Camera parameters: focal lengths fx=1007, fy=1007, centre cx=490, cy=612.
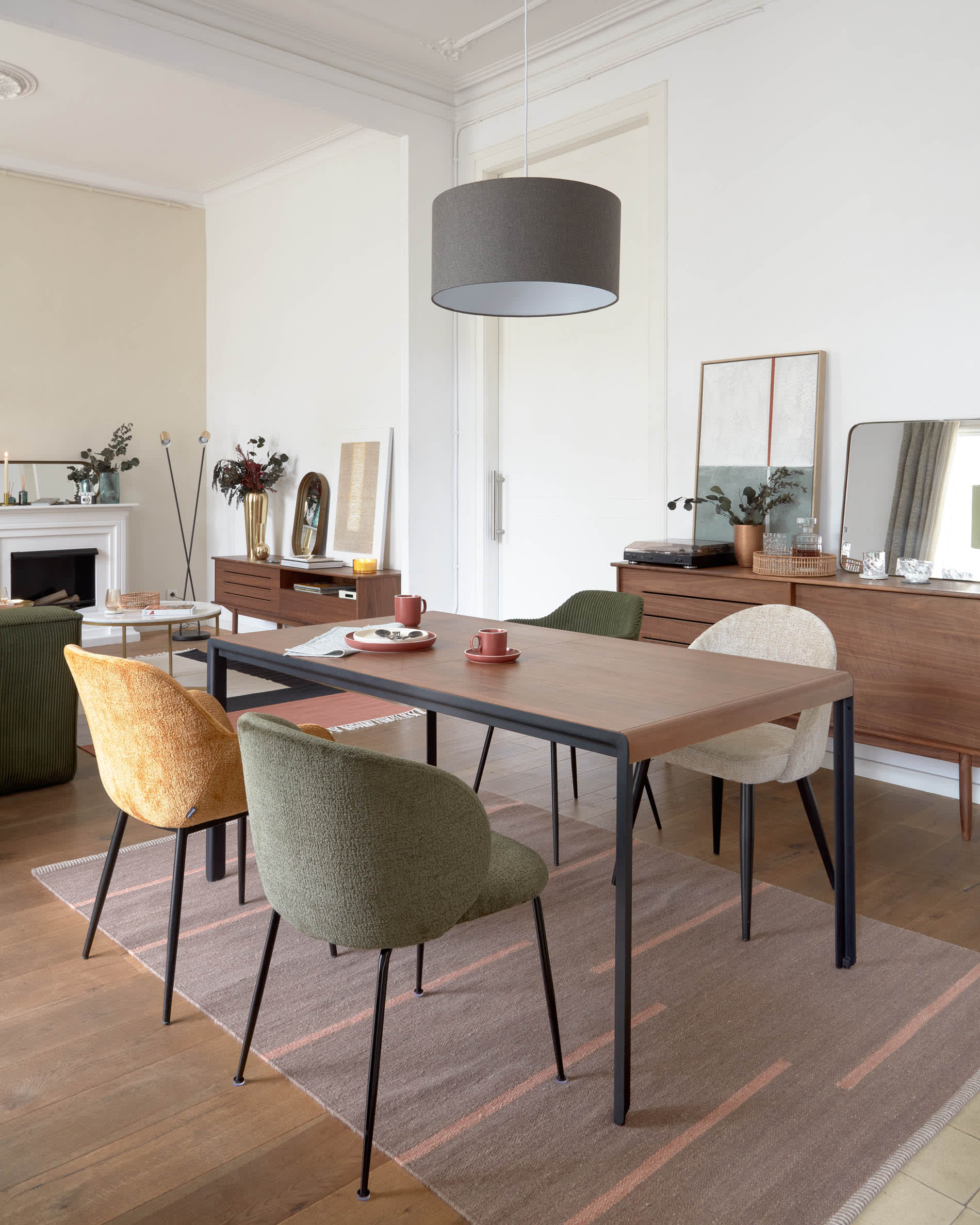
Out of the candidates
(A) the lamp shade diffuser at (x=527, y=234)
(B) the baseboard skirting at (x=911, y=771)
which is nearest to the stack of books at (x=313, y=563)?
(B) the baseboard skirting at (x=911, y=771)

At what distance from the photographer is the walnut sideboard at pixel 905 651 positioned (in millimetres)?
3479

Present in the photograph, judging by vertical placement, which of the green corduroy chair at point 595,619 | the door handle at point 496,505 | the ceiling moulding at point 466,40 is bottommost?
the green corduroy chair at point 595,619

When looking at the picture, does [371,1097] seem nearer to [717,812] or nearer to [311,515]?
[717,812]

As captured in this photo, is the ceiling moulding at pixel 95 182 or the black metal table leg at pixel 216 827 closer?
the black metal table leg at pixel 216 827

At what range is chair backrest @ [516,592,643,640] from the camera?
3.74m

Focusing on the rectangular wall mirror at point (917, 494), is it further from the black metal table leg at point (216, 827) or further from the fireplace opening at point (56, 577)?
the fireplace opening at point (56, 577)

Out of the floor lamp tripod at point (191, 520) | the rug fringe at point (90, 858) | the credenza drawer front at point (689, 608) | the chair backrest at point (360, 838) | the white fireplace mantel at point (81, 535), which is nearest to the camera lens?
the chair backrest at point (360, 838)

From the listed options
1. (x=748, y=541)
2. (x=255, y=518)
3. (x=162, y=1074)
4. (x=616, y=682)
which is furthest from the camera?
(x=255, y=518)

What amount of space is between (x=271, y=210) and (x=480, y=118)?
90.3 inches

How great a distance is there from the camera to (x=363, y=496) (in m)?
6.86

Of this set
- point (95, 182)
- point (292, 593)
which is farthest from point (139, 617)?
point (95, 182)

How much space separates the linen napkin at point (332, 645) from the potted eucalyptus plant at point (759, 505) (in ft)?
6.25

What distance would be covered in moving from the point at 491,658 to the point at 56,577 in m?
5.64

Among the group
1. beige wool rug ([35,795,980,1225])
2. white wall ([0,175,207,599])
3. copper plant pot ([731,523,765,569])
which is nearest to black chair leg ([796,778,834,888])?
beige wool rug ([35,795,980,1225])
